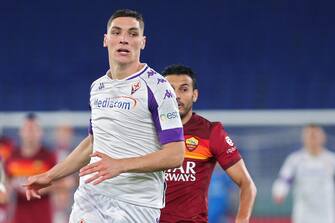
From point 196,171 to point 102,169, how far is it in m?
1.33

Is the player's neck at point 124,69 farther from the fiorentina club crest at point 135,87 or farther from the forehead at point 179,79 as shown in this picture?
the forehead at point 179,79

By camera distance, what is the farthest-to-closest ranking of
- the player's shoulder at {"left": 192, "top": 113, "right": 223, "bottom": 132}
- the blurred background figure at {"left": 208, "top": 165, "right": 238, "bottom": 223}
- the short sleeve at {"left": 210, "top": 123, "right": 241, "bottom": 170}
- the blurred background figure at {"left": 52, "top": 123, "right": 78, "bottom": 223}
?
the blurred background figure at {"left": 208, "top": 165, "right": 238, "bottom": 223}
the blurred background figure at {"left": 52, "top": 123, "right": 78, "bottom": 223}
the player's shoulder at {"left": 192, "top": 113, "right": 223, "bottom": 132}
the short sleeve at {"left": 210, "top": 123, "right": 241, "bottom": 170}

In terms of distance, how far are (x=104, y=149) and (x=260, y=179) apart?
30.2ft

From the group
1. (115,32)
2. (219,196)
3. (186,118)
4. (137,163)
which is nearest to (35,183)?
(137,163)

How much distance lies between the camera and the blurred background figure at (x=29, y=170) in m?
9.62

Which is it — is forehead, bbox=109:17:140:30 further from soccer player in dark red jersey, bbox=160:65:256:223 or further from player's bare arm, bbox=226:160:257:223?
player's bare arm, bbox=226:160:257:223

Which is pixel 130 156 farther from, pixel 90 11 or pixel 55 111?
pixel 90 11

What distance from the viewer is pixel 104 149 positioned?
14.5ft

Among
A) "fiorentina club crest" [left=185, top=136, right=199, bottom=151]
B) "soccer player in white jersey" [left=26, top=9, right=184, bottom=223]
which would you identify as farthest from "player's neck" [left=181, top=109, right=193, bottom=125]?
"soccer player in white jersey" [left=26, top=9, right=184, bottom=223]

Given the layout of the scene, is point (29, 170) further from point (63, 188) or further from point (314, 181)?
point (314, 181)

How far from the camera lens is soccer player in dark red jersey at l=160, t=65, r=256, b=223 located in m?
5.15

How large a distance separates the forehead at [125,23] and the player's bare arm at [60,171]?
2.18ft

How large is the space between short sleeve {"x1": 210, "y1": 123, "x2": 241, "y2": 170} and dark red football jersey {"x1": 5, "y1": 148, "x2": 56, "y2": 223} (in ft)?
15.0

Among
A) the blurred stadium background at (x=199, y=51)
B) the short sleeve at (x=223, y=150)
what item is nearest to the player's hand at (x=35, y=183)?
the short sleeve at (x=223, y=150)
